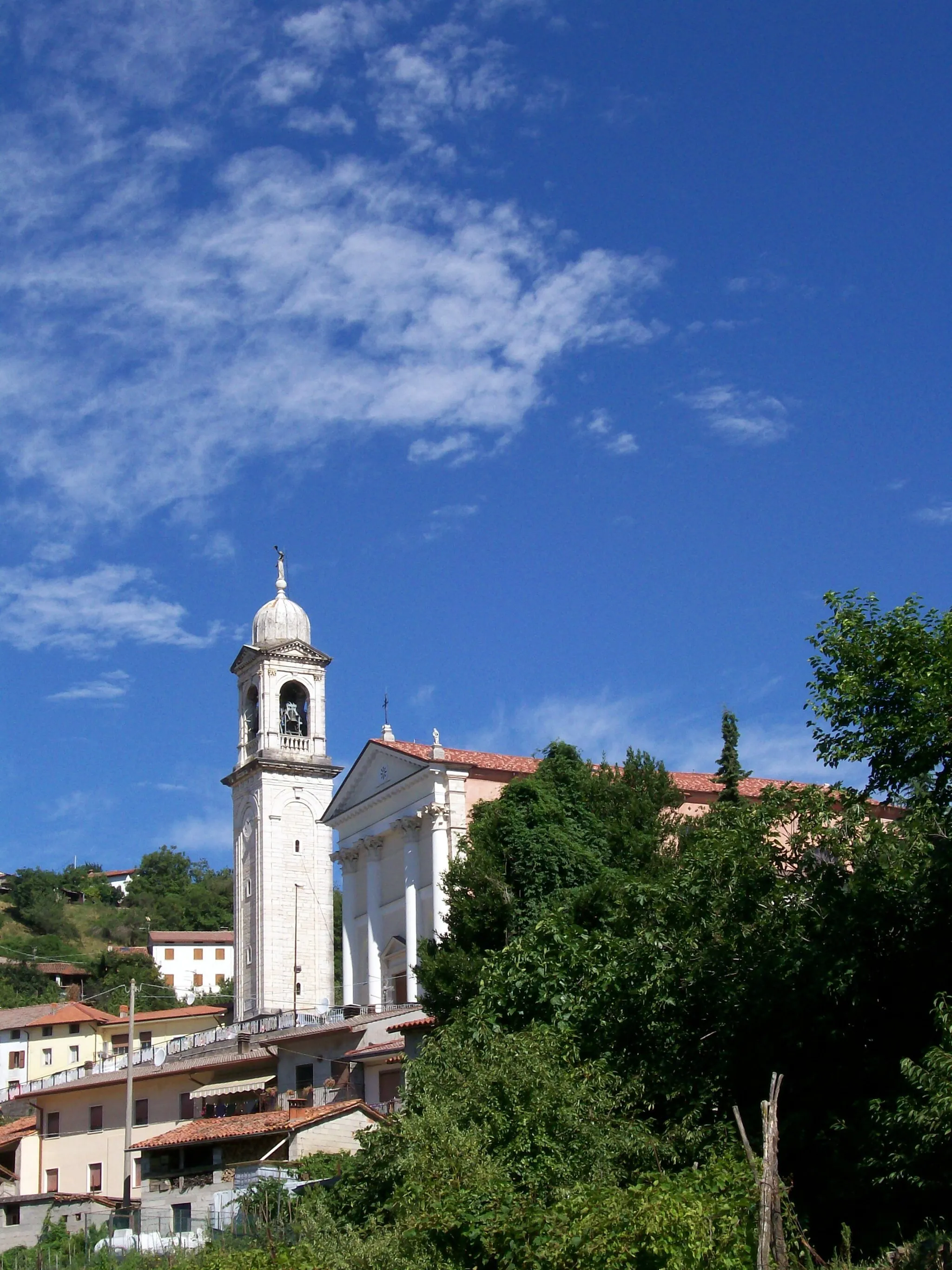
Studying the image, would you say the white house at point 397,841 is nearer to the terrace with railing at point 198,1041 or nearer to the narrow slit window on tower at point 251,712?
the terrace with railing at point 198,1041

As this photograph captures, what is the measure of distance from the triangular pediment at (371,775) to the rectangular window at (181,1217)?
54.8 feet

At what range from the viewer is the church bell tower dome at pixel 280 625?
6053 cm

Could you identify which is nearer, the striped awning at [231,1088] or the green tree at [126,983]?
the striped awning at [231,1088]

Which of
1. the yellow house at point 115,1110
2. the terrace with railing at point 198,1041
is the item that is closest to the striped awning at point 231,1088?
the yellow house at point 115,1110

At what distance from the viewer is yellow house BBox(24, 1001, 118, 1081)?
69.0 metres

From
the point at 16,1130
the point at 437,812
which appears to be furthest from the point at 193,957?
the point at 437,812

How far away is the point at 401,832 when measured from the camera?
5034cm

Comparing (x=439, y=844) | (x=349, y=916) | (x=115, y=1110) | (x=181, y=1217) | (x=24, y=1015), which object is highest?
(x=439, y=844)

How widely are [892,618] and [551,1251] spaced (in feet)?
31.0

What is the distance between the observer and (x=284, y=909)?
57.4 meters

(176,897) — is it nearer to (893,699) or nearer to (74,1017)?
(74,1017)

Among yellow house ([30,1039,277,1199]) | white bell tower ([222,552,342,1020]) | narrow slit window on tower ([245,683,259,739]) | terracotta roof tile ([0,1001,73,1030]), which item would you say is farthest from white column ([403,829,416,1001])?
terracotta roof tile ([0,1001,73,1030])

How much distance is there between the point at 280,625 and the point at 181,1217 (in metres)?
29.4

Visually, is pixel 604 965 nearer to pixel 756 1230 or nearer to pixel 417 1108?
pixel 417 1108
